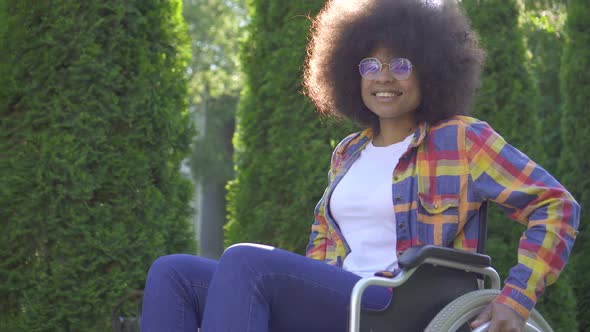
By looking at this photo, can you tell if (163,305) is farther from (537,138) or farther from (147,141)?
(537,138)

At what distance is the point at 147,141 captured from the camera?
4273 millimetres

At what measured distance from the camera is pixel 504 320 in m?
2.20

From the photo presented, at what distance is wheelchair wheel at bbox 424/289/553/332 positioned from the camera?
2188 mm

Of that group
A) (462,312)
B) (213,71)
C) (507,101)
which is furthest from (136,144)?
(213,71)

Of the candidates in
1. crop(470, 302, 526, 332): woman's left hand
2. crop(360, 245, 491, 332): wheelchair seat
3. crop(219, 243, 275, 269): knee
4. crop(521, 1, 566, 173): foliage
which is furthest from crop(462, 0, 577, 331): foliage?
crop(521, 1, 566, 173): foliage

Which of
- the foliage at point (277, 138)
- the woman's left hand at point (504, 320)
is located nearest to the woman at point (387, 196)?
the woman's left hand at point (504, 320)

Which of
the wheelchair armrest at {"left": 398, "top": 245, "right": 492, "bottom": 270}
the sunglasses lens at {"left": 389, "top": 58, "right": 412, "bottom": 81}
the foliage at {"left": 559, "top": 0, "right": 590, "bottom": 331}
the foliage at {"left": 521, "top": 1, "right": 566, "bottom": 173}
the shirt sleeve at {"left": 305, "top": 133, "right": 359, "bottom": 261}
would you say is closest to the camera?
the wheelchair armrest at {"left": 398, "top": 245, "right": 492, "bottom": 270}

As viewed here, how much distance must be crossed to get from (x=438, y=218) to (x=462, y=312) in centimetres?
36

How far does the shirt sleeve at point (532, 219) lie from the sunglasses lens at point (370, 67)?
21.0 inches

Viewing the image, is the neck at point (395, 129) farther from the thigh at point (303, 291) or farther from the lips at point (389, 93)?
the thigh at point (303, 291)

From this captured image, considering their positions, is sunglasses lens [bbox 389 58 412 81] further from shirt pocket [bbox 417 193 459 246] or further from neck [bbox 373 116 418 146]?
shirt pocket [bbox 417 193 459 246]

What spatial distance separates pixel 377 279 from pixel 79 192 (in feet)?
7.54

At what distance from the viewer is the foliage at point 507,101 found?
441 centimetres

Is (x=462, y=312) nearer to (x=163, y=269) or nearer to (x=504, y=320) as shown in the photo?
(x=504, y=320)
